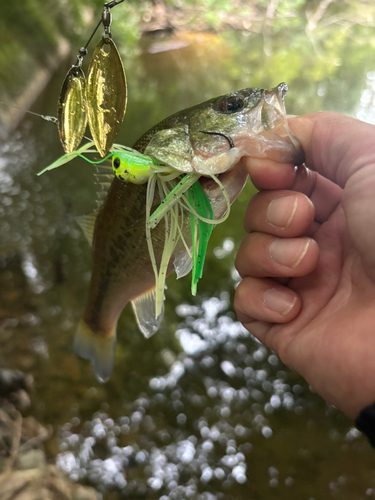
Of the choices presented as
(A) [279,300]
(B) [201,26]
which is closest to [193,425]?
(A) [279,300]

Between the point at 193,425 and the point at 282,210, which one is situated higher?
the point at 282,210

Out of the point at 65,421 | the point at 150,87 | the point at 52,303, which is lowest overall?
the point at 65,421

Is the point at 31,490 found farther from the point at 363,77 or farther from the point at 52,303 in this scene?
the point at 363,77

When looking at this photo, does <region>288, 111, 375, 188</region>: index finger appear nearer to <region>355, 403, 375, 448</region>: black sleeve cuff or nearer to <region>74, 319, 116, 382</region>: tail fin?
<region>355, 403, 375, 448</region>: black sleeve cuff

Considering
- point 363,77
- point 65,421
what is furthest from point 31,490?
point 363,77

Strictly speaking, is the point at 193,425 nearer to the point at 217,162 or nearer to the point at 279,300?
the point at 279,300

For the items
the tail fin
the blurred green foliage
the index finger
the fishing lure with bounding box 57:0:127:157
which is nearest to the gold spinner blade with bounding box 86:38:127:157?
the fishing lure with bounding box 57:0:127:157

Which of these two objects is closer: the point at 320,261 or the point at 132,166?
the point at 132,166

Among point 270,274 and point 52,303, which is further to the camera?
point 52,303
